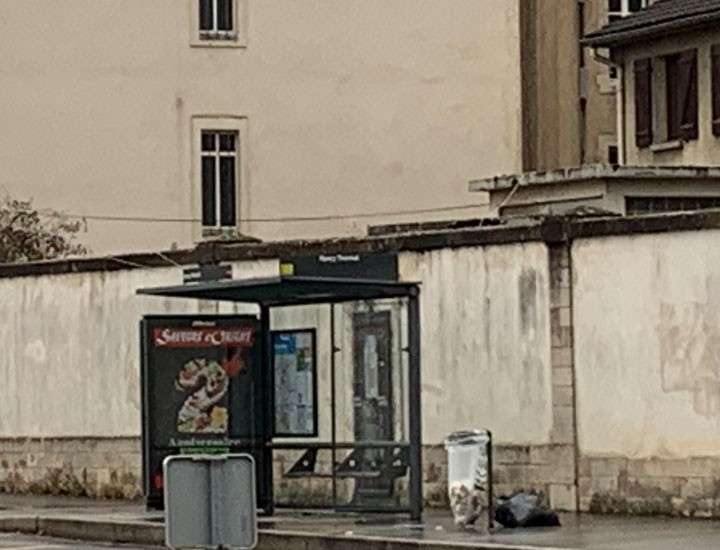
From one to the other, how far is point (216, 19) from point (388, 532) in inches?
1178

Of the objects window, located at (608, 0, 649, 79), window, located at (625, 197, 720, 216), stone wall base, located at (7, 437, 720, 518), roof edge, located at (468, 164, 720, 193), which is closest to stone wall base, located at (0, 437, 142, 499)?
stone wall base, located at (7, 437, 720, 518)

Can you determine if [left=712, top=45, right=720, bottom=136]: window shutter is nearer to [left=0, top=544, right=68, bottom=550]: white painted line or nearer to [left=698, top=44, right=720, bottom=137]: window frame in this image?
[left=698, top=44, right=720, bottom=137]: window frame

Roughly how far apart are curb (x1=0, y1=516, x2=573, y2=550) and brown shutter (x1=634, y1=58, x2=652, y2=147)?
22.0m

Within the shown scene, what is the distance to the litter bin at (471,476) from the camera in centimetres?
2581

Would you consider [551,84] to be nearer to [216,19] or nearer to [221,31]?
[221,31]

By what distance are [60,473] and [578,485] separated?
9.82m

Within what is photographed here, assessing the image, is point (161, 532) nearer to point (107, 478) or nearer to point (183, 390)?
point (183, 390)

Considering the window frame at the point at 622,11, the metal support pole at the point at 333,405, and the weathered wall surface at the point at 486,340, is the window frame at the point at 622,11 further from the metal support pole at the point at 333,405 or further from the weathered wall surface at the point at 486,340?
the metal support pole at the point at 333,405

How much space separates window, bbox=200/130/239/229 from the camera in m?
54.8

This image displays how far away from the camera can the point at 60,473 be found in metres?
36.3

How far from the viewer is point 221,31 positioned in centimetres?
5478

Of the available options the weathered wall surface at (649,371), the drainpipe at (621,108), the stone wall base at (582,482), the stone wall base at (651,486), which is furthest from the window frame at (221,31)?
the stone wall base at (651,486)

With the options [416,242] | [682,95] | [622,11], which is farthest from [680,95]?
[416,242]

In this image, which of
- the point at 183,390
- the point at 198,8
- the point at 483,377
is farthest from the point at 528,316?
the point at 198,8
